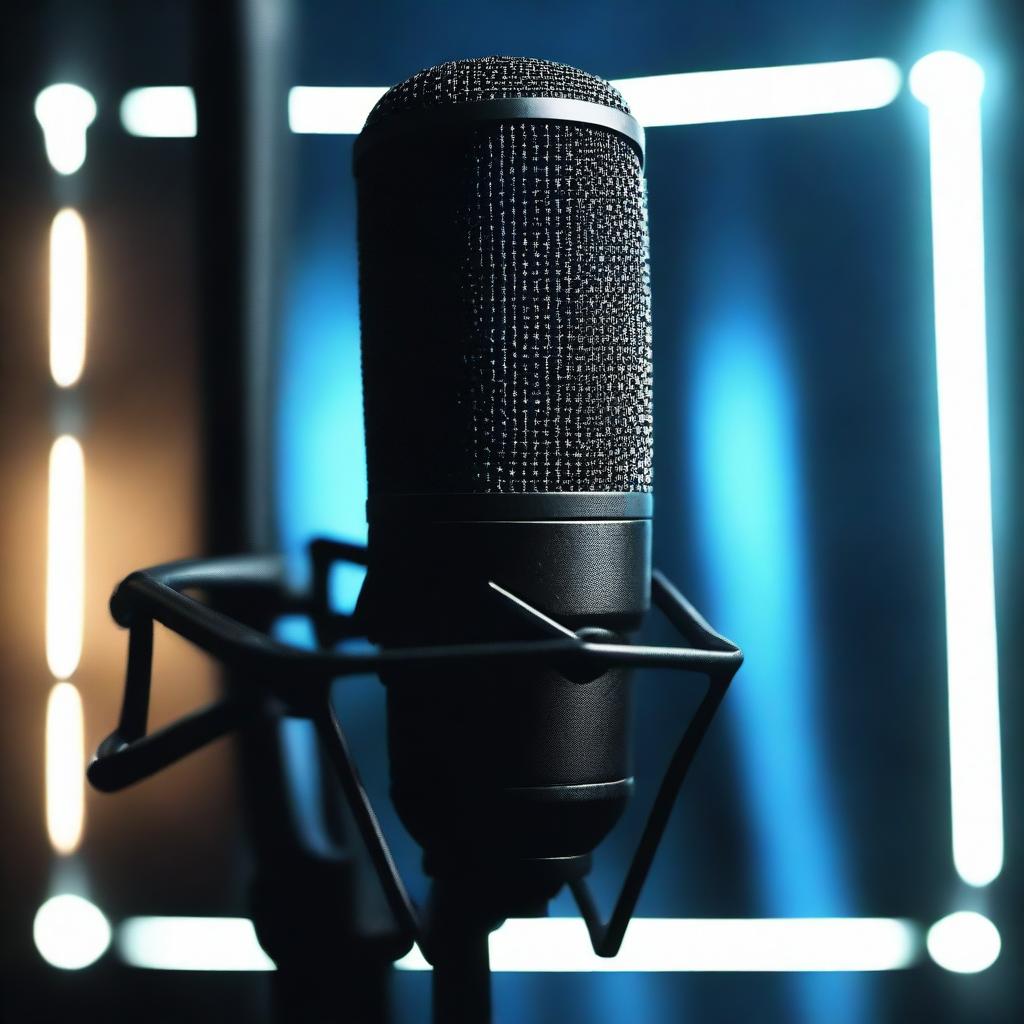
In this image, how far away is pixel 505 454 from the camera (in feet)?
1.17

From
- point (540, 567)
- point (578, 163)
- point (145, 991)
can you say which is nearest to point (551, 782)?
point (540, 567)

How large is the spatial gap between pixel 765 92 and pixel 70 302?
1.91 feet

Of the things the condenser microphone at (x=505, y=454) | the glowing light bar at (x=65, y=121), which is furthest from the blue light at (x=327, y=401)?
the condenser microphone at (x=505, y=454)

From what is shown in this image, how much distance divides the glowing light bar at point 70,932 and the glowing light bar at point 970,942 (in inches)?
26.1

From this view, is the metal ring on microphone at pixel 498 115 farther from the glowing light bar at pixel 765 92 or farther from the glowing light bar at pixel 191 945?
the glowing light bar at pixel 191 945

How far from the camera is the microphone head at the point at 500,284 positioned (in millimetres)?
357

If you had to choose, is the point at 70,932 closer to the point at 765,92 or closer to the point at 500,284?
the point at 500,284

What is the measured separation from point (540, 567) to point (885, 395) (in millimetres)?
448

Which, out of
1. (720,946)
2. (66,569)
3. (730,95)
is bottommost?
(720,946)

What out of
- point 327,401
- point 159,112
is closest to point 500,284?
point 327,401

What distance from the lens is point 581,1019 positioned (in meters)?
0.69
